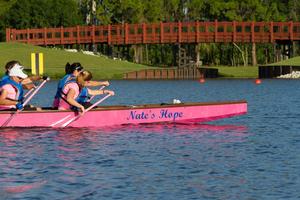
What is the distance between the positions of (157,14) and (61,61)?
27.9 meters

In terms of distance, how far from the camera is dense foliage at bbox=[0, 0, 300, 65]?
123375 millimetres

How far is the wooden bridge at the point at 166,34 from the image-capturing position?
10862cm

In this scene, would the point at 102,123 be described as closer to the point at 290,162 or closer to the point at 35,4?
the point at 290,162

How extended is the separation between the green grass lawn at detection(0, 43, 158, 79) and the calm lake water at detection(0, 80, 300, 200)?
64400mm

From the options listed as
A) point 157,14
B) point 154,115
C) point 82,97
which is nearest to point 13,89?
point 82,97

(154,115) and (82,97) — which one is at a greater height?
(82,97)

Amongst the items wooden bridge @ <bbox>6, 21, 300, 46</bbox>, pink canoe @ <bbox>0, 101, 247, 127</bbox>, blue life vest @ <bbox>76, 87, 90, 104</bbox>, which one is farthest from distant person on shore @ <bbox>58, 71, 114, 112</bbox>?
wooden bridge @ <bbox>6, 21, 300, 46</bbox>

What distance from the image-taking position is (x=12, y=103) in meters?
31.8

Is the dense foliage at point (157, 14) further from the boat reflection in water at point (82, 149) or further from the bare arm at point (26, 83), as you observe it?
the bare arm at point (26, 83)

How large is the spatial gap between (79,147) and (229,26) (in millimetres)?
86559

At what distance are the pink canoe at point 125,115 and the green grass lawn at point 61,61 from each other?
6545 cm

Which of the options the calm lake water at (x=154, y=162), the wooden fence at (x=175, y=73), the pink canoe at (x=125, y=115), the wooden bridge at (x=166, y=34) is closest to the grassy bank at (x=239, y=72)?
the wooden fence at (x=175, y=73)

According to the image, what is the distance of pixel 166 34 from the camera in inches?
4294

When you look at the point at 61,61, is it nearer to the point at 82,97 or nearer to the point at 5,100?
the point at 82,97
